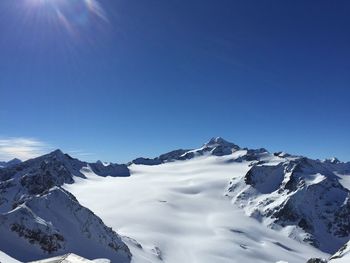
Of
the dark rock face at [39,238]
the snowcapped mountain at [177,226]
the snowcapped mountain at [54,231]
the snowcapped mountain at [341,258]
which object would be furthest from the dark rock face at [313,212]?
the dark rock face at [39,238]

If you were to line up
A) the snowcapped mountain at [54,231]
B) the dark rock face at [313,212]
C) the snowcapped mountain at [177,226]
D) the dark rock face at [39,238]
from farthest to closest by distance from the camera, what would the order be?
the dark rock face at [313,212]
the snowcapped mountain at [177,226]
the dark rock face at [39,238]
the snowcapped mountain at [54,231]

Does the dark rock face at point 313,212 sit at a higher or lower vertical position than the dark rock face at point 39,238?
higher

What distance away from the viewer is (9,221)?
186ft

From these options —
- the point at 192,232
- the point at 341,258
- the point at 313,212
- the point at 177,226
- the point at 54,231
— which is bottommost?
the point at 341,258

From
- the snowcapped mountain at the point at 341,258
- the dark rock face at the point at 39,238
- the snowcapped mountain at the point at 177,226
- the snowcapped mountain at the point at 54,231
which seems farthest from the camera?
the snowcapped mountain at the point at 177,226

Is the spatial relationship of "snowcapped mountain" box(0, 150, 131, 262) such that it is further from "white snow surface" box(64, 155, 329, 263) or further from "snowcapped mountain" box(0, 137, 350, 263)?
"white snow surface" box(64, 155, 329, 263)

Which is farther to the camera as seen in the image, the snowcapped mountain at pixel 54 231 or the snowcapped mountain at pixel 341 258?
the snowcapped mountain at pixel 54 231

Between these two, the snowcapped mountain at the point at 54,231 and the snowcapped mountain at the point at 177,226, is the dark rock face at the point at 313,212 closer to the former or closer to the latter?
the snowcapped mountain at the point at 177,226

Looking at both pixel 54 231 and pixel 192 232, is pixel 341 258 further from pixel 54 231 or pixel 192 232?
pixel 192 232

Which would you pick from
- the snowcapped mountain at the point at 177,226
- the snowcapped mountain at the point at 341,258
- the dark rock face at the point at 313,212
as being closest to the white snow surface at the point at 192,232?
the snowcapped mountain at the point at 177,226

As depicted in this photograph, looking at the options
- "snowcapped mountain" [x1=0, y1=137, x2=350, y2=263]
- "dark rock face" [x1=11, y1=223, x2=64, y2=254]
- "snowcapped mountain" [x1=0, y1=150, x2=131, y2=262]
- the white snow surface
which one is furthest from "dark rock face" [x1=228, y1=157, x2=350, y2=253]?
"dark rock face" [x1=11, y1=223, x2=64, y2=254]

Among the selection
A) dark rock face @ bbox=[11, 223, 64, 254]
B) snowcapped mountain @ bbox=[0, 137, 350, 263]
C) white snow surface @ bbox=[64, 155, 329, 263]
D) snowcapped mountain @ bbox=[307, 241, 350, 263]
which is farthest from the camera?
white snow surface @ bbox=[64, 155, 329, 263]

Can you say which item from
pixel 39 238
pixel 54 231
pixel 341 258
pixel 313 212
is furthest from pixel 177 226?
pixel 341 258

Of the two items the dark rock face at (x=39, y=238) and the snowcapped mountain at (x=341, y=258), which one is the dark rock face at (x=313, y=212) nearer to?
the snowcapped mountain at (x=341, y=258)
